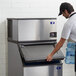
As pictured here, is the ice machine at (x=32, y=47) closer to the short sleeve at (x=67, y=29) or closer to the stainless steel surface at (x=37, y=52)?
the stainless steel surface at (x=37, y=52)

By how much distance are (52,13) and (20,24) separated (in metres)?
0.80

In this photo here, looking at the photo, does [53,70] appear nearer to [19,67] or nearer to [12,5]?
[19,67]

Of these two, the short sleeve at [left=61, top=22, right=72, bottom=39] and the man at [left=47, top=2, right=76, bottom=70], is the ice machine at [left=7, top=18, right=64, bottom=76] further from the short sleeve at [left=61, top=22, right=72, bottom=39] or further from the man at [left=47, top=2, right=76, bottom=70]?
the short sleeve at [left=61, top=22, right=72, bottom=39]

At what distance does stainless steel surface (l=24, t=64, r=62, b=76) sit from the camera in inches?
101

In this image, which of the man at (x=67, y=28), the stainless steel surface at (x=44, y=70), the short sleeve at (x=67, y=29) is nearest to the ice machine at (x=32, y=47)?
the stainless steel surface at (x=44, y=70)

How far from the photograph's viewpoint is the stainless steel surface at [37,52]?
254 centimetres

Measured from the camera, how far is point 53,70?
8.75ft

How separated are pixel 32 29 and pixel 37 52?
32cm

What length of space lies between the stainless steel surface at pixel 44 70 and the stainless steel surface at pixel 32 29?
401mm

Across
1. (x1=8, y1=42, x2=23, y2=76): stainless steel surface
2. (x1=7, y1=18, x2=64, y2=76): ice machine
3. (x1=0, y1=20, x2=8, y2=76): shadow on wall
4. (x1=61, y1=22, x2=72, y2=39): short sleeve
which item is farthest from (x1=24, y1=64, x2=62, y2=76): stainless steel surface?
(x1=0, y1=20, x2=8, y2=76): shadow on wall

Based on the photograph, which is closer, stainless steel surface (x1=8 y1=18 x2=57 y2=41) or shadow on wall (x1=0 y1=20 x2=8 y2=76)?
stainless steel surface (x1=8 y1=18 x2=57 y2=41)

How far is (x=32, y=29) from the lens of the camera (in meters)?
2.79

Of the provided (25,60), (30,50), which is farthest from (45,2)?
(25,60)

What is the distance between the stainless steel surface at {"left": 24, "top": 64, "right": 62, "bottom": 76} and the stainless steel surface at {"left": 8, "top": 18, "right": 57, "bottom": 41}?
0.40 m
